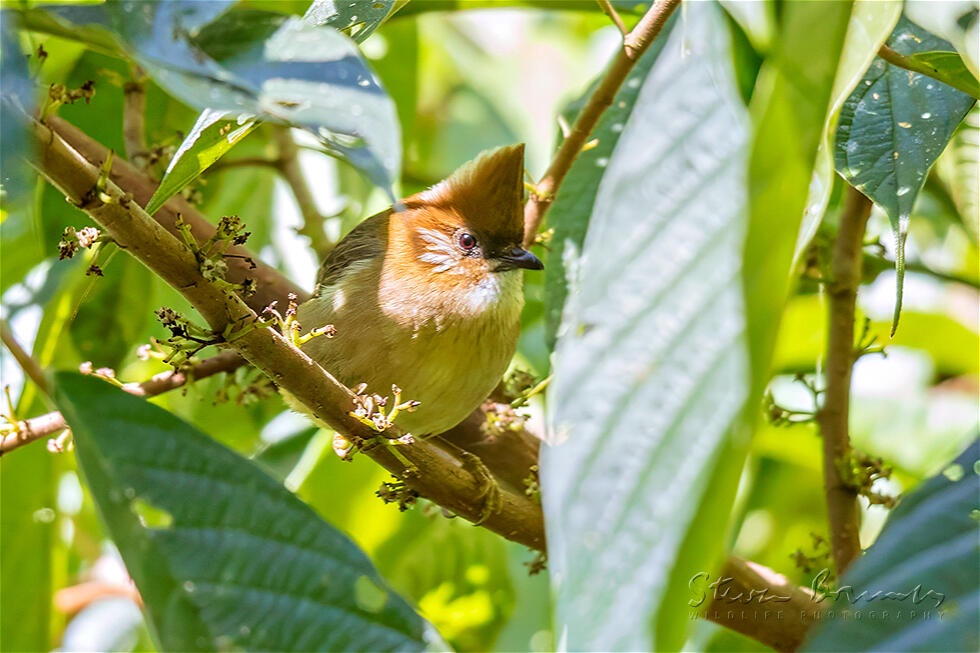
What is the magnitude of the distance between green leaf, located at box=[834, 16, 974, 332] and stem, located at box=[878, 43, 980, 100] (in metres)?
0.07

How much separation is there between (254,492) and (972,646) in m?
0.97

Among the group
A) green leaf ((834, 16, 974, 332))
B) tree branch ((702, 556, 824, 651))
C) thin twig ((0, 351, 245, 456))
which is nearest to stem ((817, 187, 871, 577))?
tree branch ((702, 556, 824, 651))

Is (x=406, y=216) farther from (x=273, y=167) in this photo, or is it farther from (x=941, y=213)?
(x=941, y=213)

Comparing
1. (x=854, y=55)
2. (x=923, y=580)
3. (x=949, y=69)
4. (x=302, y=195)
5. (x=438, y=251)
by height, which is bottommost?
(x=923, y=580)

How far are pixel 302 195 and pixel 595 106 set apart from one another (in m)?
1.42

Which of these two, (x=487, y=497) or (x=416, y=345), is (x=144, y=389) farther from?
(x=487, y=497)

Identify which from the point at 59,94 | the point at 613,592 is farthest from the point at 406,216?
the point at 613,592

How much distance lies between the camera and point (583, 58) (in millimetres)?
4836

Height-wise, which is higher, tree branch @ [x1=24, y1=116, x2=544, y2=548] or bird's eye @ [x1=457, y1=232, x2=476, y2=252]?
bird's eye @ [x1=457, y1=232, x2=476, y2=252]

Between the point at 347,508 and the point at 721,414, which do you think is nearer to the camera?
the point at 721,414

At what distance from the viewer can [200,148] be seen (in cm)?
Result: 154

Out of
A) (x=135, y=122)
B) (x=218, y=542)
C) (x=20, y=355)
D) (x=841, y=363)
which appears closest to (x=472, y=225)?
(x=135, y=122)

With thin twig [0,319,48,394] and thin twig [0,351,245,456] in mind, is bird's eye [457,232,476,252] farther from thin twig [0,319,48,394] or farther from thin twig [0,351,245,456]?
thin twig [0,319,48,394]

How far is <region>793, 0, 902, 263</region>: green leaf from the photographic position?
1.09 metres
